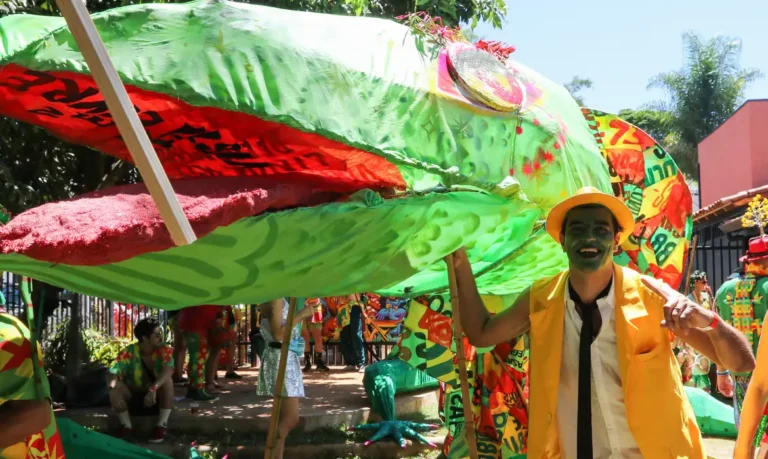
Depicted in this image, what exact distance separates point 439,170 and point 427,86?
308 millimetres

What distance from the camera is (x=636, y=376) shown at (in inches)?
96.6

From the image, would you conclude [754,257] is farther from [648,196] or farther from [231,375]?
[231,375]

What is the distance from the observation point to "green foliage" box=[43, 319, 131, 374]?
9695 millimetres

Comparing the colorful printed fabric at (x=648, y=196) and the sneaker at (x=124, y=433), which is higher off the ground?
the colorful printed fabric at (x=648, y=196)

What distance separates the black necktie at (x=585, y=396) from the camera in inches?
98.0

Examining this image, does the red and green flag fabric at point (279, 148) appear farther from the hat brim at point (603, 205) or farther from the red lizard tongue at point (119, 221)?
the hat brim at point (603, 205)

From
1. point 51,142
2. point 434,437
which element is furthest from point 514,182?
point 51,142

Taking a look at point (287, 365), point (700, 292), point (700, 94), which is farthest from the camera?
point (700, 94)

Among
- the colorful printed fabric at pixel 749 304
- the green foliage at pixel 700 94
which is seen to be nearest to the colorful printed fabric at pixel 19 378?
the colorful printed fabric at pixel 749 304

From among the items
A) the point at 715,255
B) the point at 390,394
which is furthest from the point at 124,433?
the point at 715,255

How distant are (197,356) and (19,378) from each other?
635cm

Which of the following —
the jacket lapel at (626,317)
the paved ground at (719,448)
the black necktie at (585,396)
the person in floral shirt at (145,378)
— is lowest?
the paved ground at (719,448)

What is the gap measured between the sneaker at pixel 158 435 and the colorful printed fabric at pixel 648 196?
498 centimetres

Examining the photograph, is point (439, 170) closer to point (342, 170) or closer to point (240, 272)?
point (342, 170)
